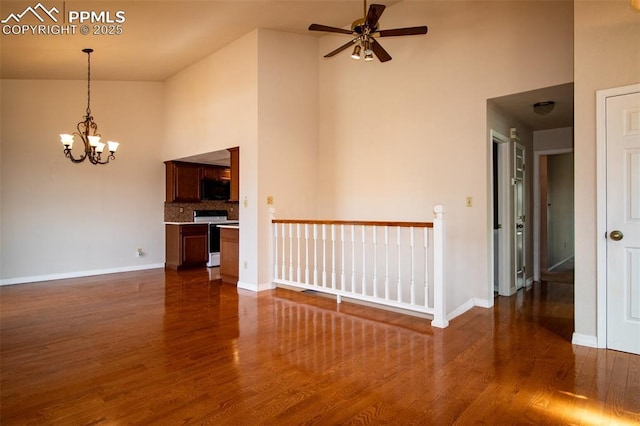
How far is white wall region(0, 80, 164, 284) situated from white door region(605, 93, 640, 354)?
22.2 ft

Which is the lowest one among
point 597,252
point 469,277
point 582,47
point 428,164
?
point 469,277

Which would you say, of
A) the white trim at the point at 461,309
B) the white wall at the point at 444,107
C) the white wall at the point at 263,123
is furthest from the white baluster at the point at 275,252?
the white trim at the point at 461,309

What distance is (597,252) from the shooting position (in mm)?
2770

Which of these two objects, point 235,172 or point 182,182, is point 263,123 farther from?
point 182,182

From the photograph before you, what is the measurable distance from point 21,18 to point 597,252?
574 centimetres

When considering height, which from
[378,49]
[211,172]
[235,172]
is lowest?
[235,172]

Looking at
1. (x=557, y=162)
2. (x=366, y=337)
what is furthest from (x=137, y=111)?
(x=557, y=162)

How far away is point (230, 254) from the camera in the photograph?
5.46 metres

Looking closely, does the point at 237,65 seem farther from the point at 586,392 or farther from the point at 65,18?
the point at 586,392

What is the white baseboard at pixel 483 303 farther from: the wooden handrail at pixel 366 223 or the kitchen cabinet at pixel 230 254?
the kitchen cabinet at pixel 230 254

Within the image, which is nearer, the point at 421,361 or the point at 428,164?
the point at 421,361

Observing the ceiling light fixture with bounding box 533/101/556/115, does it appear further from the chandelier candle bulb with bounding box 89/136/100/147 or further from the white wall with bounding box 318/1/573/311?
the chandelier candle bulb with bounding box 89/136/100/147

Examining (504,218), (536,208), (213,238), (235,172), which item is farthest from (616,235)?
(213,238)

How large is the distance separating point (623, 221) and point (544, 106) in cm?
196
